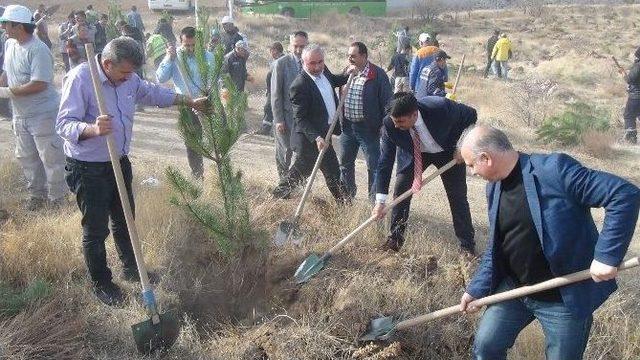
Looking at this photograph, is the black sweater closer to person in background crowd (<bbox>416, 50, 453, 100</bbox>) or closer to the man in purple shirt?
the man in purple shirt

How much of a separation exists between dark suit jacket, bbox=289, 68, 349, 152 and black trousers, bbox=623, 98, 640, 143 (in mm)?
6392

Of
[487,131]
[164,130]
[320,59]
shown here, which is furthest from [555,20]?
[487,131]

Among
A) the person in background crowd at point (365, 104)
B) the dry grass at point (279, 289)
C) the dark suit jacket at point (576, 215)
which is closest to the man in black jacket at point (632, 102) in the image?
the dry grass at point (279, 289)

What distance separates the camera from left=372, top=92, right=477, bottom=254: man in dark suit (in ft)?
13.2

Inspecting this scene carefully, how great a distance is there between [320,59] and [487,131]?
8.75ft

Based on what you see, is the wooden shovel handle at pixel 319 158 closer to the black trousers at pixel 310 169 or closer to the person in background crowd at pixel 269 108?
the black trousers at pixel 310 169

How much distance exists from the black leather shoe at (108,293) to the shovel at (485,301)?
5.25 ft

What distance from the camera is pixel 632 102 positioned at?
9.45 m

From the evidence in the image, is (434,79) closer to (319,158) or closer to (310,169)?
(310,169)

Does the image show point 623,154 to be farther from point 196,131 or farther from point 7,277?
point 7,277

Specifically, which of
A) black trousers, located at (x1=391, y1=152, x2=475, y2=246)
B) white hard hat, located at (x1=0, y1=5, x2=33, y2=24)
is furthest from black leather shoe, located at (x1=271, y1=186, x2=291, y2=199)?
white hard hat, located at (x1=0, y1=5, x2=33, y2=24)

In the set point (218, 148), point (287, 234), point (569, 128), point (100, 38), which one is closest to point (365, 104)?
point (287, 234)

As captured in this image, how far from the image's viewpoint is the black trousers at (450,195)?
4.41 meters

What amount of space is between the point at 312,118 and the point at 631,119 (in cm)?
678
